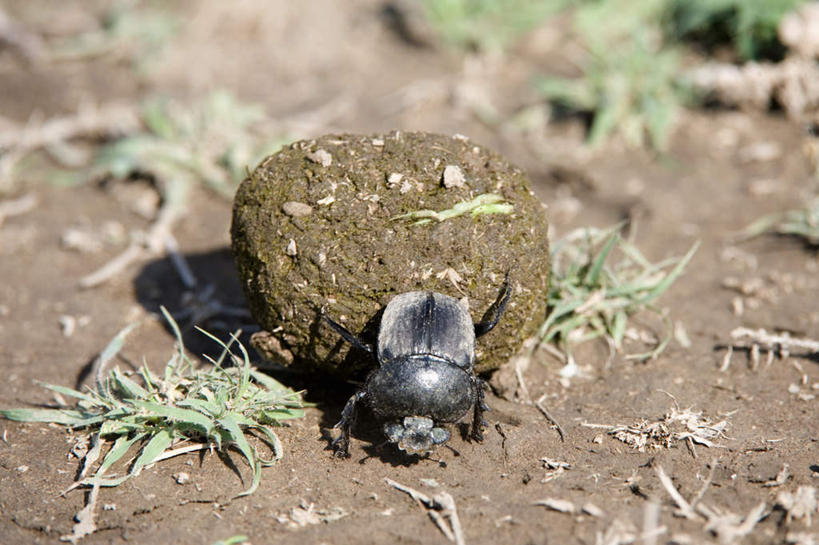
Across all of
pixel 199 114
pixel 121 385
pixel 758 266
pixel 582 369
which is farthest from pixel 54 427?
pixel 758 266

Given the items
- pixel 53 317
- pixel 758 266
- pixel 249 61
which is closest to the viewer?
pixel 53 317

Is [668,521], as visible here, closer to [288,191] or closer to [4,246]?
[288,191]

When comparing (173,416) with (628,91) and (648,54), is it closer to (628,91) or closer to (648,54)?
(628,91)

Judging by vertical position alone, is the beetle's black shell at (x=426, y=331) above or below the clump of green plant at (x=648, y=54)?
below

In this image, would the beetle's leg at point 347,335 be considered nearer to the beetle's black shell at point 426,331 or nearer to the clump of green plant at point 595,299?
the beetle's black shell at point 426,331

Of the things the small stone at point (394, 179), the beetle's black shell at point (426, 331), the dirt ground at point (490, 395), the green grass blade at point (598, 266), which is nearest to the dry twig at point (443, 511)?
the dirt ground at point (490, 395)

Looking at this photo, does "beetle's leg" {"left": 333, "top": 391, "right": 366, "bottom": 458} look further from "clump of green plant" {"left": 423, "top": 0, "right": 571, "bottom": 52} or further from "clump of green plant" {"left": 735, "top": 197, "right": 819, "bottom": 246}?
"clump of green plant" {"left": 423, "top": 0, "right": 571, "bottom": 52}
